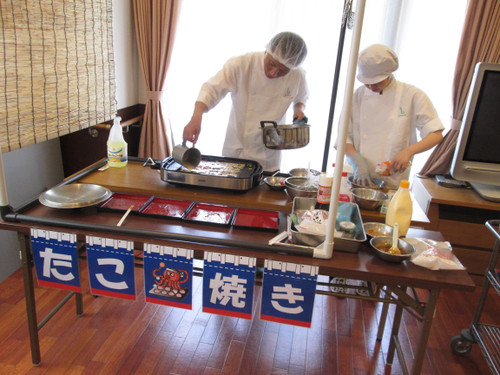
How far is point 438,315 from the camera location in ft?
7.88

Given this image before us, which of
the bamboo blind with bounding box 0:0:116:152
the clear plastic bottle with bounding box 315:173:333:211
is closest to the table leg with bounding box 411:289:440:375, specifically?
the clear plastic bottle with bounding box 315:173:333:211

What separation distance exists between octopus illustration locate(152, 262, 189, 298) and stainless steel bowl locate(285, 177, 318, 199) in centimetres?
63

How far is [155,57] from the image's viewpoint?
3.20 m

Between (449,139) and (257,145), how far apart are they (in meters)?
1.48

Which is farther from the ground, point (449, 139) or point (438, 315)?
point (449, 139)

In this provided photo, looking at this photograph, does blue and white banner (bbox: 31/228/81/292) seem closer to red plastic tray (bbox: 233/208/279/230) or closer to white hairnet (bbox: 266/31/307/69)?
red plastic tray (bbox: 233/208/279/230)

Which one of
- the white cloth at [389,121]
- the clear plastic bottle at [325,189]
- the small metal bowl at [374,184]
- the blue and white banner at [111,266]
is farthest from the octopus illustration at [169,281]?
the white cloth at [389,121]

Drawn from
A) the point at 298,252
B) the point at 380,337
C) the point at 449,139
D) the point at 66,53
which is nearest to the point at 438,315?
the point at 380,337

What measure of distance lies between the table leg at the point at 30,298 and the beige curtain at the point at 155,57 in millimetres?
1866

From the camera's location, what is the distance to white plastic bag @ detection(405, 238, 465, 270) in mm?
1361

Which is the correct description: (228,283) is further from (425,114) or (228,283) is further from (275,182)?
(425,114)

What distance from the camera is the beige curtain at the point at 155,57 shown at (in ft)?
10.1

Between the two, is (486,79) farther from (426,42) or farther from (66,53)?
(66,53)

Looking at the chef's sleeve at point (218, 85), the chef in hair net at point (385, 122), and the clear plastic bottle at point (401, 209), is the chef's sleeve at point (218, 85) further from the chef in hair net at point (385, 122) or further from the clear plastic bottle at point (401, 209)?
the clear plastic bottle at point (401, 209)
